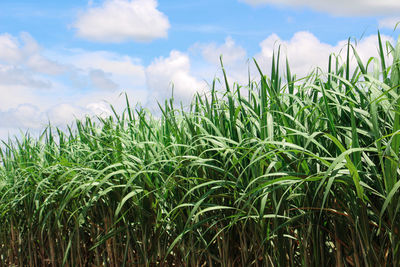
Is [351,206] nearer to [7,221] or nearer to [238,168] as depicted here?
[238,168]

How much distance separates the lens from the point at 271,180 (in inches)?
61.1

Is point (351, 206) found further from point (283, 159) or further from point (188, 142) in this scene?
point (188, 142)

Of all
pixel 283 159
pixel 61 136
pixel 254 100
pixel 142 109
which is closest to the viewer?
pixel 283 159

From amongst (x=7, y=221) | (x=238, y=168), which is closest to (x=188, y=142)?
(x=238, y=168)

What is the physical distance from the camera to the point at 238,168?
188 cm

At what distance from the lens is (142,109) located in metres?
2.79

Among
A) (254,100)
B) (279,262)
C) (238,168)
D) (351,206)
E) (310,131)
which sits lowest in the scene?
(279,262)

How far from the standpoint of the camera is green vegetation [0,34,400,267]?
1.49 m

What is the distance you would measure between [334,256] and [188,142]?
80cm

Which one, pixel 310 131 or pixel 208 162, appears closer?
pixel 310 131

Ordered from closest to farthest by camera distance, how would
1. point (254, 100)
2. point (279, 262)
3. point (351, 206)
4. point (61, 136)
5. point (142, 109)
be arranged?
point (351, 206) → point (279, 262) → point (254, 100) → point (142, 109) → point (61, 136)

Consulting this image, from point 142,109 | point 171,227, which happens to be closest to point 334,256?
point 171,227

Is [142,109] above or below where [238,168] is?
above

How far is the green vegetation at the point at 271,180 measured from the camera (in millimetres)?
1490
